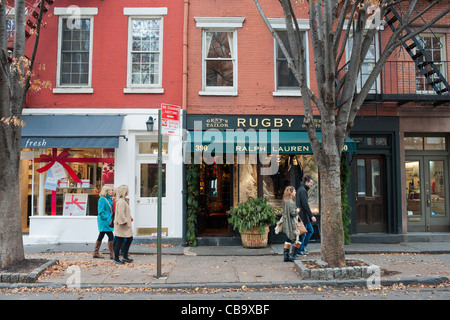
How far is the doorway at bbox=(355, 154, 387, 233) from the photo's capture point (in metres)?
10.8

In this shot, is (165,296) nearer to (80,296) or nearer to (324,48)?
(80,296)

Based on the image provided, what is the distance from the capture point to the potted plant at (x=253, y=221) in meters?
9.52

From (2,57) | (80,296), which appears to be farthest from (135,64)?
(80,296)

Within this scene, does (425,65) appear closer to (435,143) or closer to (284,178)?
(435,143)

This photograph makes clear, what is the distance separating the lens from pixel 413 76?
1095 cm

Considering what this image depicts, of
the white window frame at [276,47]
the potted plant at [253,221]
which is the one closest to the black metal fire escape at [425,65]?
the white window frame at [276,47]

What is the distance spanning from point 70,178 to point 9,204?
3331 mm

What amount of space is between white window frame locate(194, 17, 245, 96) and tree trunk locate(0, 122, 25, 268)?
5381 mm

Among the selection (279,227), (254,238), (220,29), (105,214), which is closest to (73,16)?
(220,29)

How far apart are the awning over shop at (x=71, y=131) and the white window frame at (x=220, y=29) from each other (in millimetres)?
2868

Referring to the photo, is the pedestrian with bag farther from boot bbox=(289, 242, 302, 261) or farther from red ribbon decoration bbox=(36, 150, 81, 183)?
red ribbon decoration bbox=(36, 150, 81, 183)

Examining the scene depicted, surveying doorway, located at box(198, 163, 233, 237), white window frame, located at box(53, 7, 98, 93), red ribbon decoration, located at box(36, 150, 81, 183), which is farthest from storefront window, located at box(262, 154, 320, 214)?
white window frame, located at box(53, 7, 98, 93)

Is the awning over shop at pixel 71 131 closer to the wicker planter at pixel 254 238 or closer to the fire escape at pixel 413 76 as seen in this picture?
the wicker planter at pixel 254 238

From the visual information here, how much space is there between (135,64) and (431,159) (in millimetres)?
9928
